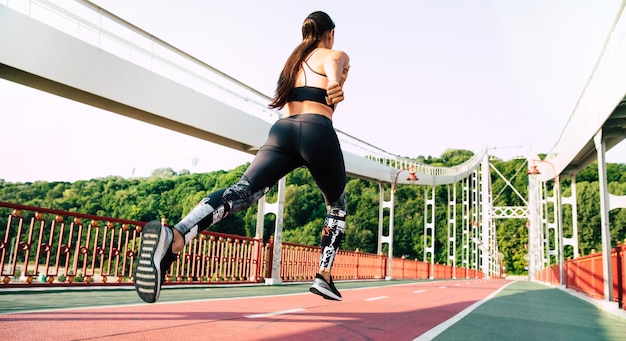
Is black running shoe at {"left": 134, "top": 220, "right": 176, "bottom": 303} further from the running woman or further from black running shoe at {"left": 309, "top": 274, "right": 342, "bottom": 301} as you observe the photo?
black running shoe at {"left": 309, "top": 274, "right": 342, "bottom": 301}

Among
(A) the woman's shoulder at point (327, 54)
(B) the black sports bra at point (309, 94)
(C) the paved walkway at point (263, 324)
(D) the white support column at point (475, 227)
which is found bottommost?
(C) the paved walkway at point (263, 324)

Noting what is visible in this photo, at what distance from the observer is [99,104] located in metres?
10.2

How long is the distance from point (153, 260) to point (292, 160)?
0.82 m

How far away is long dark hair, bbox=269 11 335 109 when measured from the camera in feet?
8.79

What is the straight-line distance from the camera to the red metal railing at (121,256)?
7094 mm

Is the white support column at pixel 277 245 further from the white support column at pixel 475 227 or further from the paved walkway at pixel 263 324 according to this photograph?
the white support column at pixel 475 227

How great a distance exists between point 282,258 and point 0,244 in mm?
9349

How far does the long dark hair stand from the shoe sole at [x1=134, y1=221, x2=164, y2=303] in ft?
3.14

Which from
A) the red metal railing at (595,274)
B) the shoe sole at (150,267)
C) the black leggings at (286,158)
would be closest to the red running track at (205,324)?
the shoe sole at (150,267)

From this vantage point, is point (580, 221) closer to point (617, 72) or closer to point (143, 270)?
point (617, 72)

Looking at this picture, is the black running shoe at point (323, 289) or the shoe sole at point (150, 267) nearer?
the shoe sole at point (150, 267)

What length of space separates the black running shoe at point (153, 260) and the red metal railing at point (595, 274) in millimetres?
8764

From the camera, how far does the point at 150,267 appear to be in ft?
6.95

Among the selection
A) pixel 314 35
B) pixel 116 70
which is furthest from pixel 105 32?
pixel 314 35
